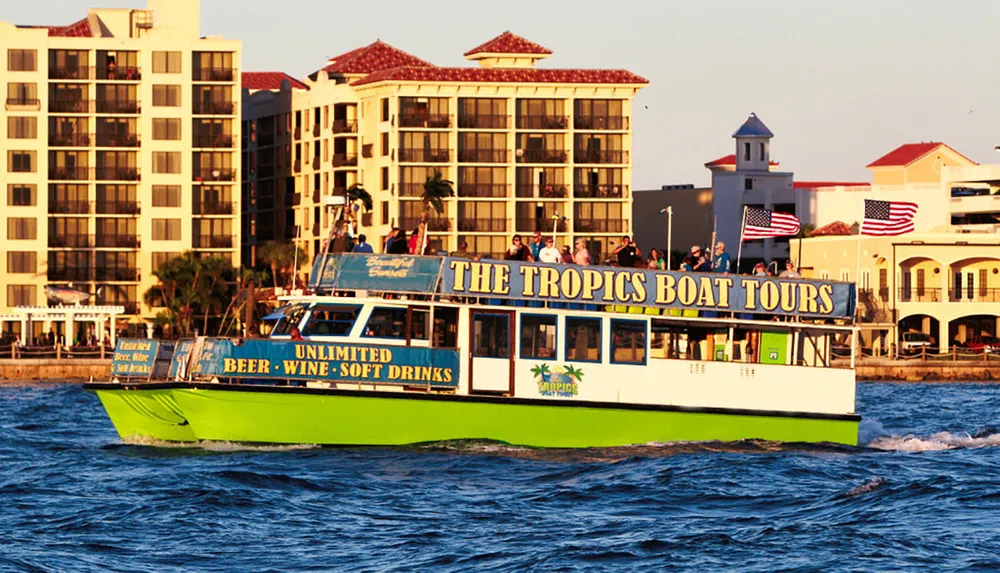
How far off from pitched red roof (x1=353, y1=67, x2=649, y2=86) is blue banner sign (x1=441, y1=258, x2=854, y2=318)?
76.3m

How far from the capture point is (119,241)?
11000 cm

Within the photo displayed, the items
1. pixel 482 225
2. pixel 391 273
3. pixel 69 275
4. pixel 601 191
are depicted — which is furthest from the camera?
pixel 601 191

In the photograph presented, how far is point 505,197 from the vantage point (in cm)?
11244

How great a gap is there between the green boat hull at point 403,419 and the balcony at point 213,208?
252ft

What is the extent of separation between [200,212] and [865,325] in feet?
127

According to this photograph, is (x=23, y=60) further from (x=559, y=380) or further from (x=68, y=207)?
(x=559, y=380)

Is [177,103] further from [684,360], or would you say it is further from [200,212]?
[684,360]

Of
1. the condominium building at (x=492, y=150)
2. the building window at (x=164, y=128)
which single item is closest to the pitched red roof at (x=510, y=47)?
the condominium building at (x=492, y=150)

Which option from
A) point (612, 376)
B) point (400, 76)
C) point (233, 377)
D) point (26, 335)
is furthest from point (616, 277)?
point (400, 76)

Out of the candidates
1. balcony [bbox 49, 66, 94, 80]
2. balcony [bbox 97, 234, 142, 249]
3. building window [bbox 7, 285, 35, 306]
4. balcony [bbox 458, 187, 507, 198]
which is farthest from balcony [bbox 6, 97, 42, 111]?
balcony [bbox 458, 187, 507, 198]

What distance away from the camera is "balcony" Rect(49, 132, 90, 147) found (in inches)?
4316

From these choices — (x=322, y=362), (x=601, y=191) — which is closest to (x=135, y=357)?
(x=322, y=362)

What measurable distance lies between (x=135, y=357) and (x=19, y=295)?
7690 cm

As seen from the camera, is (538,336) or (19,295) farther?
(19,295)
